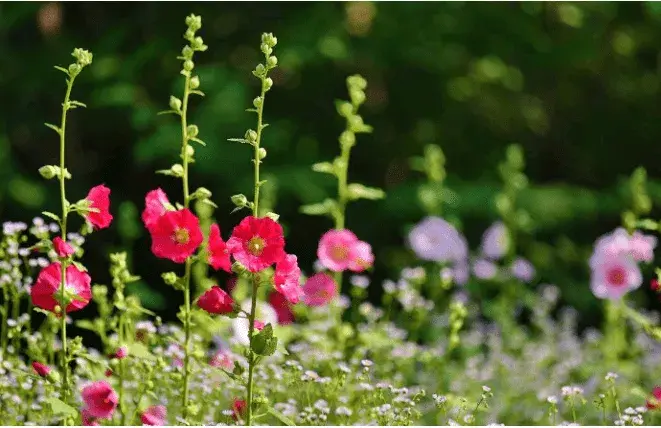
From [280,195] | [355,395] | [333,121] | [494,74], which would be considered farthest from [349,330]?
[494,74]

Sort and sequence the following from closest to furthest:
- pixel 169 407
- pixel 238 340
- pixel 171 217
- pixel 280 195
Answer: pixel 171 217, pixel 169 407, pixel 238 340, pixel 280 195

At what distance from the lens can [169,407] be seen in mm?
2727

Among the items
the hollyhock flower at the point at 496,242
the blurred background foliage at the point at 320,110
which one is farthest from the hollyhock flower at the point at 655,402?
the blurred background foliage at the point at 320,110

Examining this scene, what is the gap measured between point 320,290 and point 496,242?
1.33 meters

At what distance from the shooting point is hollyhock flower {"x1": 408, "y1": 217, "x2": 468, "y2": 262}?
378 centimetres

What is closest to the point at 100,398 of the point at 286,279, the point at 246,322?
the point at 286,279

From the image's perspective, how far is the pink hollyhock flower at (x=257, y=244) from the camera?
2020 mm

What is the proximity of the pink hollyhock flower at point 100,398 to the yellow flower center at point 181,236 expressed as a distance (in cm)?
37

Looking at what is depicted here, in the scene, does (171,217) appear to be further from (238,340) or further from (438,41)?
(438,41)

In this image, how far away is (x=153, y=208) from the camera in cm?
214

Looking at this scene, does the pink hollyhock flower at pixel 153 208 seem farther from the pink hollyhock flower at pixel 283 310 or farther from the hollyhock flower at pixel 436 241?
the hollyhock flower at pixel 436 241

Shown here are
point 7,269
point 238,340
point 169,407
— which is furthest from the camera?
point 238,340

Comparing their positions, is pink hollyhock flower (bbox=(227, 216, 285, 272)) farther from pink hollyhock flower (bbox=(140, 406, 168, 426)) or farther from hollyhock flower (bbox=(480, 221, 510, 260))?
hollyhock flower (bbox=(480, 221, 510, 260))

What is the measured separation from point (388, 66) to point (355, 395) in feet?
8.04
